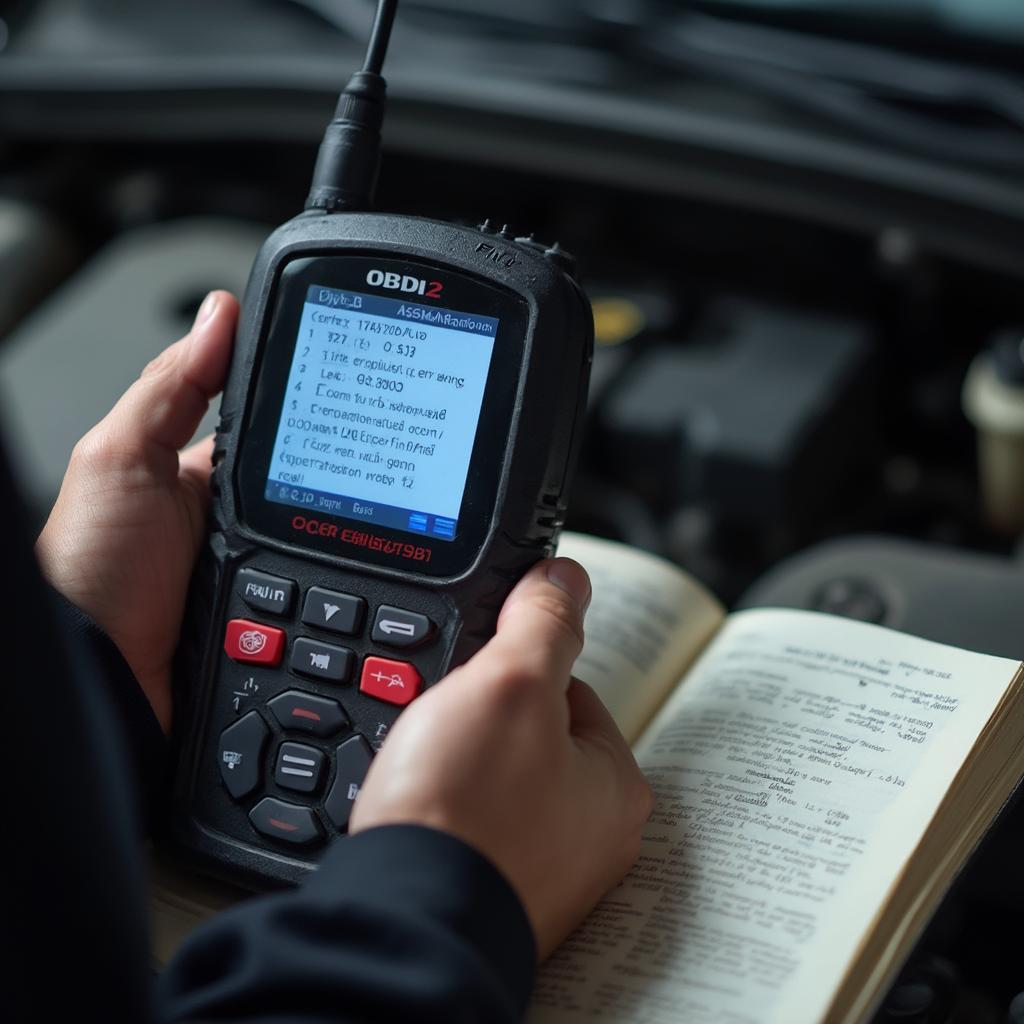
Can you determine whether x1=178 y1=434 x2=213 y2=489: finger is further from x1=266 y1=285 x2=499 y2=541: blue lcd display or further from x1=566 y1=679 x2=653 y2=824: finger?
x1=566 y1=679 x2=653 y2=824: finger

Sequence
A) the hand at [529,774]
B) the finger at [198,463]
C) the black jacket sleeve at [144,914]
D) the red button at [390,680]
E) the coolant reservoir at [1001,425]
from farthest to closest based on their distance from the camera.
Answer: the coolant reservoir at [1001,425]
the finger at [198,463]
the red button at [390,680]
the hand at [529,774]
the black jacket sleeve at [144,914]

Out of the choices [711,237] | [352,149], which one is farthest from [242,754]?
[711,237]

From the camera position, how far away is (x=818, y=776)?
56 cm

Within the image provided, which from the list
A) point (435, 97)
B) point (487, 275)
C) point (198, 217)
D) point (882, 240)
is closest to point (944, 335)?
point (882, 240)

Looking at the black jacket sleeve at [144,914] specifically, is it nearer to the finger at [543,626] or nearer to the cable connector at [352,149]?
the finger at [543,626]

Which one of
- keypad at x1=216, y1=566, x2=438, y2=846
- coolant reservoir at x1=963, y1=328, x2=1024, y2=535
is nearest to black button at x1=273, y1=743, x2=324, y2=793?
keypad at x1=216, y1=566, x2=438, y2=846

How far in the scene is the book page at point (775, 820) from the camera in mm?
488

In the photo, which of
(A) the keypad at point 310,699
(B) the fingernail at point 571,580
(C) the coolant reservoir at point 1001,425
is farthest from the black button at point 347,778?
(C) the coolant reservoir at point 1001,425

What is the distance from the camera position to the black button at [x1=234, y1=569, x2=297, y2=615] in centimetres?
61

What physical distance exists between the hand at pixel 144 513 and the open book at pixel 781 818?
105mm

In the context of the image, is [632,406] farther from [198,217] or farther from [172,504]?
[198,217]

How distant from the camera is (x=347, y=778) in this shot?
0.57 metres

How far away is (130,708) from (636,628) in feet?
0.81

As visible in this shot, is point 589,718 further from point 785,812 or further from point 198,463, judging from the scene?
point 198,463
